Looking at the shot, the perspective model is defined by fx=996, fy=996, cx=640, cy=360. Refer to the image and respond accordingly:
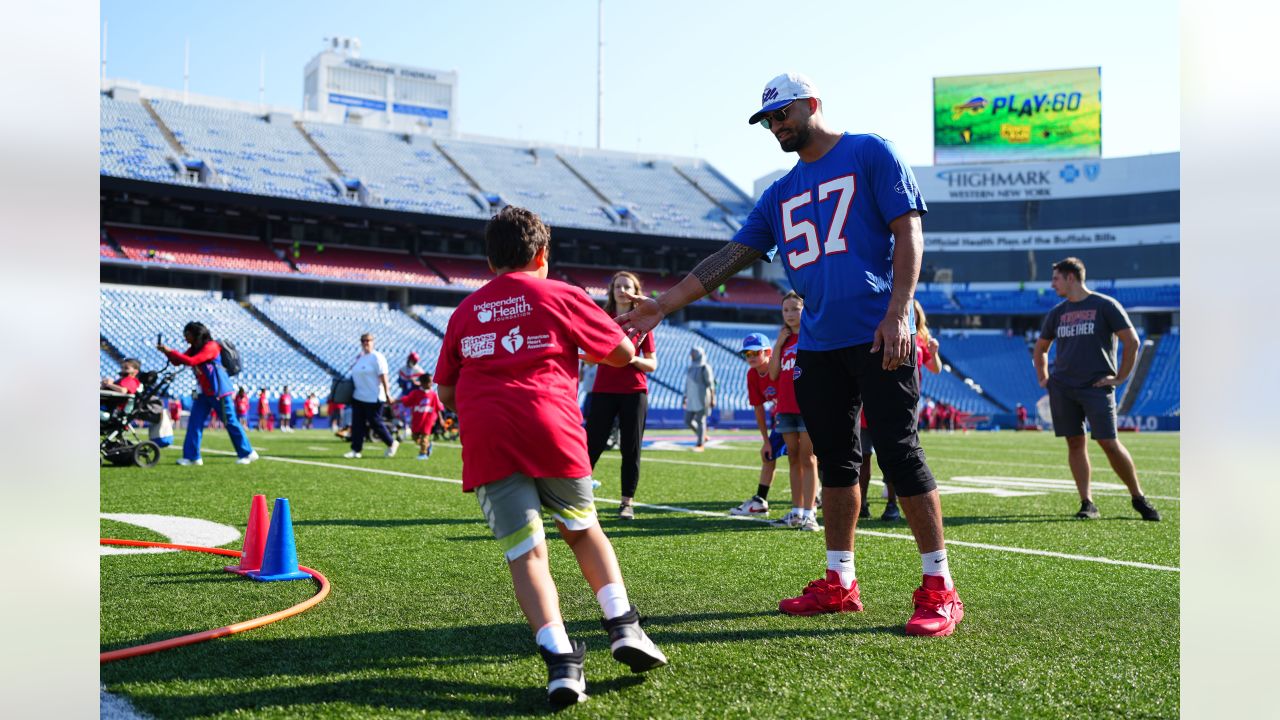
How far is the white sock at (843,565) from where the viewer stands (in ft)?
14.0

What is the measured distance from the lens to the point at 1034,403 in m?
47.3

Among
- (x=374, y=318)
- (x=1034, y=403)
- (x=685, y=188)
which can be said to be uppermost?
(x=685, y=188)

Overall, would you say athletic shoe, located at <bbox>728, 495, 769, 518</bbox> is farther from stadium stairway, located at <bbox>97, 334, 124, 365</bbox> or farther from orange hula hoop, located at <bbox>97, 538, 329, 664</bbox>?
stadium stairway, located at <bbox>97, 334, 124, 365</bbox>

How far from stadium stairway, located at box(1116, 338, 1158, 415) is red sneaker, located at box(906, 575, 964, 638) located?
4623 cm

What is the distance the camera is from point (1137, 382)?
47625 millimetres

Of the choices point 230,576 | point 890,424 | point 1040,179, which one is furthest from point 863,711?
point 1040,179

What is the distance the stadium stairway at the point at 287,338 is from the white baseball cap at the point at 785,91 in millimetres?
32569

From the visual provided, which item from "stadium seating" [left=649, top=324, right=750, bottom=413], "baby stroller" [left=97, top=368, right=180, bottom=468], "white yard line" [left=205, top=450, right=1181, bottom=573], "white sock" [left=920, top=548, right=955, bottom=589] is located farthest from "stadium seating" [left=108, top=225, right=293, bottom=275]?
"white sock" [left=920, top=548, right=955, bottom=589]

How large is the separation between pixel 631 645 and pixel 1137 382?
5051 centimetres

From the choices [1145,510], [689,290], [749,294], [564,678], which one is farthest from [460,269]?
[564,678]

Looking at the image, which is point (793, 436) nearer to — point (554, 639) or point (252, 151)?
point (554, 639)
